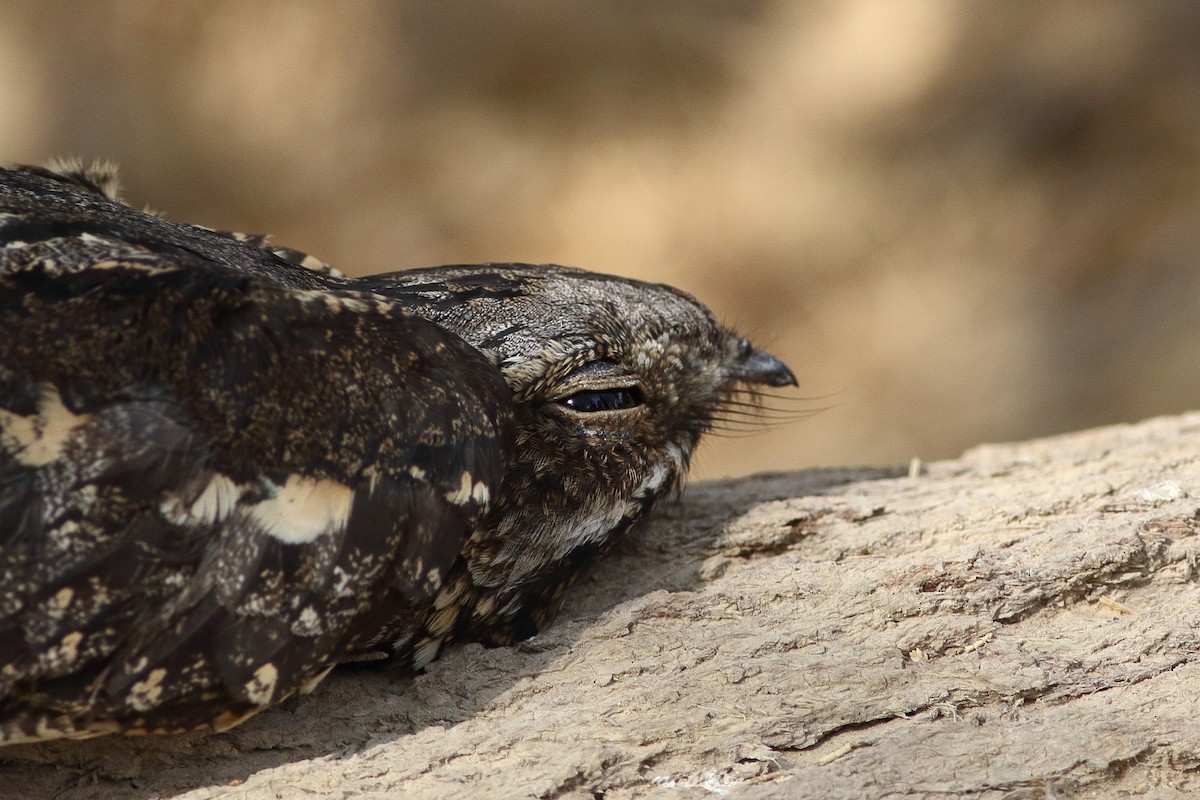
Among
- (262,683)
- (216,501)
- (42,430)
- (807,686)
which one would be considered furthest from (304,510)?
(807,686)

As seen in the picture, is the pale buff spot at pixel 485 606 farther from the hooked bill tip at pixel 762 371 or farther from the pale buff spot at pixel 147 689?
the hooked bill tip at pixel 762 371

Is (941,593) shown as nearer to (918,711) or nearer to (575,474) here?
(918,711)

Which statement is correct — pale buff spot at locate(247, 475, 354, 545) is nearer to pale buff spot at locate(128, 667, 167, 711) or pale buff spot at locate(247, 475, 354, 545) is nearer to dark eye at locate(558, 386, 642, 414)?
pale buff spot at locate(128, 667, 167, 711)

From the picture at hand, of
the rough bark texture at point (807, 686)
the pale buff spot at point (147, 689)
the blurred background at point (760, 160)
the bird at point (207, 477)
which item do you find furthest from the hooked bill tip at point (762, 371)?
the blurred background at point (760, 160)

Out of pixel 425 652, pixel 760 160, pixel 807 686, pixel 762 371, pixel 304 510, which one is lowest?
pixel 807 686

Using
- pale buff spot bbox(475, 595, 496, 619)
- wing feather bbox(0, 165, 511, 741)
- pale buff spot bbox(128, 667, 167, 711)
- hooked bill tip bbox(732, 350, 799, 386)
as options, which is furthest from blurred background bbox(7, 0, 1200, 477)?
pale buff spot bbox(128, 667, 167, 711)

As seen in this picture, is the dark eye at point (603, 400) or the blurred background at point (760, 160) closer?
the dark eye at point (603, 400)

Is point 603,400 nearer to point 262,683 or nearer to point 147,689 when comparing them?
point 262,683
